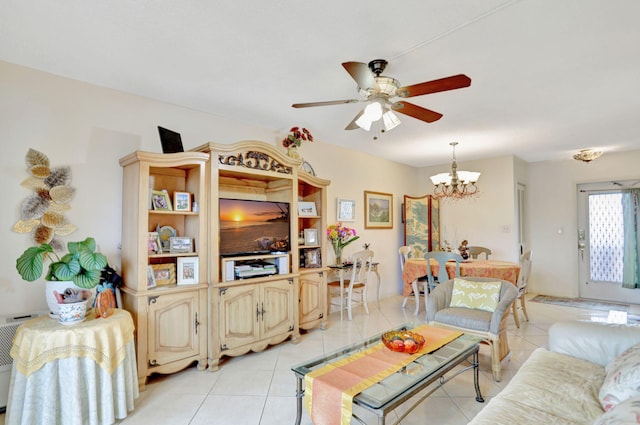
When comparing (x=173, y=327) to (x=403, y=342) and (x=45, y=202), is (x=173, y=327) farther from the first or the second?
(x=403, y=342)

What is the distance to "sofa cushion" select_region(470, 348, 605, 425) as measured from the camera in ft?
4.70

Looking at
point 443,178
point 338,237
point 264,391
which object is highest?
point 443,178

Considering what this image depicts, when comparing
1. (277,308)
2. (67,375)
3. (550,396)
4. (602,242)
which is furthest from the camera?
(602,242)

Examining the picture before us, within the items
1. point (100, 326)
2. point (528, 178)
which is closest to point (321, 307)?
point (100, 326)

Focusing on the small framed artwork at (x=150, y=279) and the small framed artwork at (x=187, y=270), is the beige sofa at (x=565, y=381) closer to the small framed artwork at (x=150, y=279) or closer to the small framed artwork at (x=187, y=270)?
the small framed artwork at (x=187, y=270)

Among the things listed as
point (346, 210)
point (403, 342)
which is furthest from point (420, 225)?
point (403, 342)

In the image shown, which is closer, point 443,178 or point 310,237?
point 310,237

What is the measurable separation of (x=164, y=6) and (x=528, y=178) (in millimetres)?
6547

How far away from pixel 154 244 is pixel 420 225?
182 inches

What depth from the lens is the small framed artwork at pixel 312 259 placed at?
13.3ft

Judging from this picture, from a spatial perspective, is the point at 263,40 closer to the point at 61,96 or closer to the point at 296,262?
the point at 61,96

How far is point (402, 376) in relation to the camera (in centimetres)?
185

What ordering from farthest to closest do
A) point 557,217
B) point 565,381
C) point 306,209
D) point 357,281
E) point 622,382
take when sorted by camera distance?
1. point 557,217
2. point 357,281
3. point 306,209
4. point 565,381
5. point 622,382

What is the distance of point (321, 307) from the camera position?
3.99 meters
